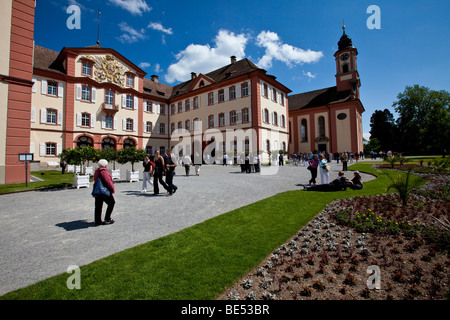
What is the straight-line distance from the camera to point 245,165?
713 inches

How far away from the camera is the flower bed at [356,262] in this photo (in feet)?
9.16

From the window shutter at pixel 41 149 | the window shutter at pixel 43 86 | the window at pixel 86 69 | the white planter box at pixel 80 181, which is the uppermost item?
the window at pixel 86 69

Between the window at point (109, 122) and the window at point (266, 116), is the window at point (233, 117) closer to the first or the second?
the window at point (266, 116)

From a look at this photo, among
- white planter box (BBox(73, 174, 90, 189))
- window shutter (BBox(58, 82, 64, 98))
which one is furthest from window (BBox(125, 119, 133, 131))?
white planter box (BBox(73, 174, 90, 189))

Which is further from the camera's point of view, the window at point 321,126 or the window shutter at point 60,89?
the window at point 321,126

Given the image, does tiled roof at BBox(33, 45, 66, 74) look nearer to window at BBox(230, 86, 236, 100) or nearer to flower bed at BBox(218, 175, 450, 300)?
window at BBox(230, 86, 236, 100)

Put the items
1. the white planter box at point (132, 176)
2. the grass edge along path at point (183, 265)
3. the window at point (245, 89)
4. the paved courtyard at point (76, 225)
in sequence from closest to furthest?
the grass edge along path at point (183, 265) → the paved courtyard at point (76, 225) → the white planter box at point (132, 176) → the window at point (245, 89)

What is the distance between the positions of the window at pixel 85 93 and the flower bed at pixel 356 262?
3269 cm

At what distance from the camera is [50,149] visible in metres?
26.2

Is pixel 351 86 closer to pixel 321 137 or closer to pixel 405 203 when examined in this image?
pixel 321 137

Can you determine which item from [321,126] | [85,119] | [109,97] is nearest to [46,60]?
[109,97]

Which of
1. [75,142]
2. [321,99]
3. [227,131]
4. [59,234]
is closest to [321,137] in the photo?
[321,99]

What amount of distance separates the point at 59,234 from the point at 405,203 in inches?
371

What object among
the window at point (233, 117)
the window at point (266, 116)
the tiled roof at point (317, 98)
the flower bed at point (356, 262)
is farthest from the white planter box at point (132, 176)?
the tiled roof at point (317, 98)
